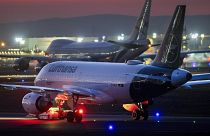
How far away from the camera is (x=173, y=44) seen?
152ft

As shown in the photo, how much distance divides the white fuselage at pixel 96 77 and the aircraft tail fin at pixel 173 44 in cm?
166

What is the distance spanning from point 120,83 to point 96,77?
2.56 m

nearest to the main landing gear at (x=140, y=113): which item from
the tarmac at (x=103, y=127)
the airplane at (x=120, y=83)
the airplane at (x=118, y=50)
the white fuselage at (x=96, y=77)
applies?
the airplane at (x=120, y=83)

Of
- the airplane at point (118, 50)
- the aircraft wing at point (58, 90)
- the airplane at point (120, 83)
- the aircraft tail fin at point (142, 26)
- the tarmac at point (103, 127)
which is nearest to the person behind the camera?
the tarmac at point (103, 127)

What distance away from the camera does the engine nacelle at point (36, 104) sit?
4744 cm

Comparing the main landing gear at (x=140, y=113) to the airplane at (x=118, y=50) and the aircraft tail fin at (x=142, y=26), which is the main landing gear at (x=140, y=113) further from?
the aircraft tail fin at (x=142, y=26)

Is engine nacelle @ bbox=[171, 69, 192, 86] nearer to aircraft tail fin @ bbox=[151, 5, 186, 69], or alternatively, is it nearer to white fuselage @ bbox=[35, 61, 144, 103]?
aircraft tail fin @ bbox=[151, 5, 186, 69]

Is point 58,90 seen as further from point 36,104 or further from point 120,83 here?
point 120,83

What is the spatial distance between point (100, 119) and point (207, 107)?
43.1ft

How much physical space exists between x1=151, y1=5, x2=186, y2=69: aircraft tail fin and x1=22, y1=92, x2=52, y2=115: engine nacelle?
7.83 meters

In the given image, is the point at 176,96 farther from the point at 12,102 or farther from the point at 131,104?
the point at 131,104

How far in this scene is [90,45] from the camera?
454 ft

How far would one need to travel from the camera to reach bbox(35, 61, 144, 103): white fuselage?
47375 mm

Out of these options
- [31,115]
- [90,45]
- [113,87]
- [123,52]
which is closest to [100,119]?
[113,87]
